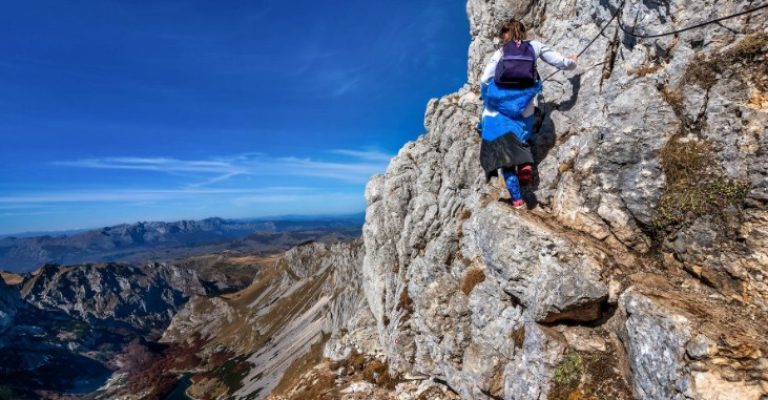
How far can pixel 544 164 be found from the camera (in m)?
19.4

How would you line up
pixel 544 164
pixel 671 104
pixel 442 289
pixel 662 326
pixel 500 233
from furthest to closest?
pixel 442 289, pixel 544 164, pixel 500 233, pixel 671 104, pixel 662 326

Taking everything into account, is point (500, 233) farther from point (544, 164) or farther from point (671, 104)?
point (671, 104)

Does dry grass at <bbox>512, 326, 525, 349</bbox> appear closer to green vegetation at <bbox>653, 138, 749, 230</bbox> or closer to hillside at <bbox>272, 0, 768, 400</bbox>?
hillside at <bbox>272, 0, 768, 400</bbox>

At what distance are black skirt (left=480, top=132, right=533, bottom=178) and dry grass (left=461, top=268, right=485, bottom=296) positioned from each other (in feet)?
23.3

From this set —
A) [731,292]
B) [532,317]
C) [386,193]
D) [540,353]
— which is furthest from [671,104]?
[386,193]

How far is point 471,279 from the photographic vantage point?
73.6 ft

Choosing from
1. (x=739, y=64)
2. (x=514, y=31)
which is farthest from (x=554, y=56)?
(x=739, y=64)

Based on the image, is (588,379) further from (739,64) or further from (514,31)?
(514,31)

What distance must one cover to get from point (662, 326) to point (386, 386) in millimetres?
22831

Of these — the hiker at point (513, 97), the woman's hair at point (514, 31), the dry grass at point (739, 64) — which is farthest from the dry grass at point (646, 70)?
the woman's hair at point (514, 31)

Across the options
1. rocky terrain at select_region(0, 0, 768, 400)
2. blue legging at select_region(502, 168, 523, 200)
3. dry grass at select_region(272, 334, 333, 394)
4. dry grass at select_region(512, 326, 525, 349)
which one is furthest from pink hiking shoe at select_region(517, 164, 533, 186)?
dry grass at select_region(272, 334, 333, 394)

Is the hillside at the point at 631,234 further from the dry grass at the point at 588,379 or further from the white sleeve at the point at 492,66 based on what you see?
the white sleeve at the point at 492,66

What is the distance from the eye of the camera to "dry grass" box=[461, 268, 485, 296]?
21781 millimetres

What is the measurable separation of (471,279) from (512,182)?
7.57 m
